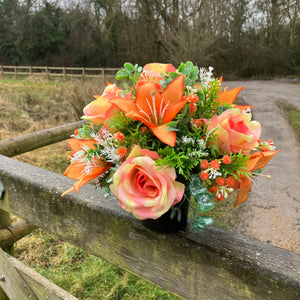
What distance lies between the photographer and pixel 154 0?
57.6 feet

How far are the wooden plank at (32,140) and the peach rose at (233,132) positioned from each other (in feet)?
7.11

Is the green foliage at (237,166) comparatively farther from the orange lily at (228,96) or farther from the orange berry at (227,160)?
the orange lily at (228,96)

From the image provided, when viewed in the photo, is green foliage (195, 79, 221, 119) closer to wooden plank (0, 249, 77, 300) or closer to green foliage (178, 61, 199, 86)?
green foliage (178, 61, 199, 86)

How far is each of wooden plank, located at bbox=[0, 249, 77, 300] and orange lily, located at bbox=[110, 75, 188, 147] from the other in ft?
3.28

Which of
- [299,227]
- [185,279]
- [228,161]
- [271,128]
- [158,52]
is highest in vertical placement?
[158,52]

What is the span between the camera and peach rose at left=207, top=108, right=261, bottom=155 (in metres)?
0.81

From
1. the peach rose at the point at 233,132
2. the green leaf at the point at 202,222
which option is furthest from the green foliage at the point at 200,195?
the peach rose at the point at 233,132

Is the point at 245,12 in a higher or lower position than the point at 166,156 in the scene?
higher

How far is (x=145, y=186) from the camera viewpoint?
0.79 m

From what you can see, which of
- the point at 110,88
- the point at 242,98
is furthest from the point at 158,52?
the point at 110,88

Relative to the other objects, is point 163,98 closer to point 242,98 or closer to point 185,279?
point 185,279

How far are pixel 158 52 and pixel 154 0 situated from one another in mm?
3122

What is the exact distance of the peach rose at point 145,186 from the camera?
2.48 feet

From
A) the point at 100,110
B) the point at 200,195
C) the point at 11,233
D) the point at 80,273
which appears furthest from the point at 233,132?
the point at 80,273
